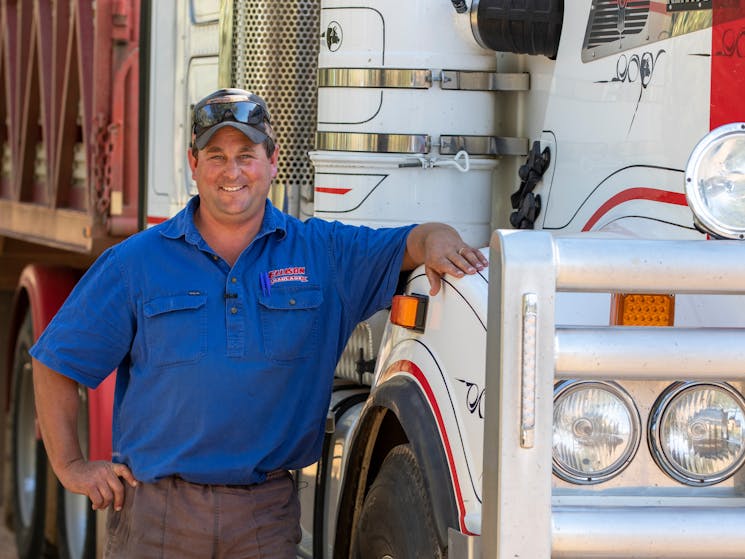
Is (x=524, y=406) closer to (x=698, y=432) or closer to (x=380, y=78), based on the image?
(x=698, y=432)

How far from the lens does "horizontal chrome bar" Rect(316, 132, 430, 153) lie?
372 cm

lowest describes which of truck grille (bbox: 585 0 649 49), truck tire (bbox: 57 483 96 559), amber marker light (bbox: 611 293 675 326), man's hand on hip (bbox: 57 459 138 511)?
truck tire (bbox: 57 483 96 559)

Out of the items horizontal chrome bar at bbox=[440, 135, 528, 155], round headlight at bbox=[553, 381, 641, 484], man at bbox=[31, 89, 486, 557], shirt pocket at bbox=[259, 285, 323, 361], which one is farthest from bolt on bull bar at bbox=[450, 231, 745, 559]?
horizontal chrome bar at bbox=[440, 135, 528, 155]

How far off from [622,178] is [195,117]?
1031 mm

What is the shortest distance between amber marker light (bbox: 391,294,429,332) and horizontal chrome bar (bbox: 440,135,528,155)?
91 cm

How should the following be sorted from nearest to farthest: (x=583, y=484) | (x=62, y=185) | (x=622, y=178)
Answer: (x=583, y=484) < (x=622, y=178) < (x=62, y=185)

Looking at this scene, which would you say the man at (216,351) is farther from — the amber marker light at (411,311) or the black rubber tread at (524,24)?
the black rubber tread at (524,24)

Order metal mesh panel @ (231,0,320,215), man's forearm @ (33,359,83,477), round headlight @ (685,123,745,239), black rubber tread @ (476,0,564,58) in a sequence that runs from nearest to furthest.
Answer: round headlight @ (685,123,745,239), man's forearm @ (33,359,83,477), black rubber tread @ (476,0,564,58), metal mesh panel @ (231,0,320,215)

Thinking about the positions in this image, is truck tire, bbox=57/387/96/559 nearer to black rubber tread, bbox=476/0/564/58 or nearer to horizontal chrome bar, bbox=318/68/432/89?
horizontal chrome bar, bbox=318/68/432/89

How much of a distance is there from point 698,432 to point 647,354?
0.29m

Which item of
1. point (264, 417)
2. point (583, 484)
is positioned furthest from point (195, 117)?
point (583, 484)

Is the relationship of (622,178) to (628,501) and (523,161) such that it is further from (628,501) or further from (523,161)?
(628,501)

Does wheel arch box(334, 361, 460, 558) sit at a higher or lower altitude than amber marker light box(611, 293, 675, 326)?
lower

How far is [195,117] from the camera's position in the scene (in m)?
3.15
